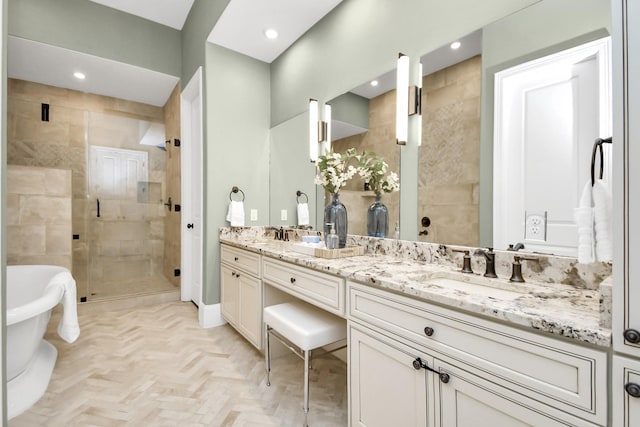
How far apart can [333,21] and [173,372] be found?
2.92m

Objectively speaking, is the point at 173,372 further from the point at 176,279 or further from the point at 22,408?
the point at 176,279

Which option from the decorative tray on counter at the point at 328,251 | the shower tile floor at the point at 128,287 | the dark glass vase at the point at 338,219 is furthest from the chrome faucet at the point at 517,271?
the shower tile floor at the point at 128,287

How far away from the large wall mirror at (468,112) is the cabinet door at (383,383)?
669mm

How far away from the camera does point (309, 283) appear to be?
A: 1598 mm

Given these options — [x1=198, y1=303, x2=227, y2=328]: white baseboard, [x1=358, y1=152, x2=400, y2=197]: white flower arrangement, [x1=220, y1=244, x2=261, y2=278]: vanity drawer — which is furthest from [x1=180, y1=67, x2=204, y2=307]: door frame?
[x1=358, y1=152, x2=400, y2=197]: white flower arrangement

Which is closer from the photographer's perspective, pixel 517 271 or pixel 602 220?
pixel 602 220

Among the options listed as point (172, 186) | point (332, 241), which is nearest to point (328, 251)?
point (332, 241)

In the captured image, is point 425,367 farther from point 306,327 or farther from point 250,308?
point 250,308

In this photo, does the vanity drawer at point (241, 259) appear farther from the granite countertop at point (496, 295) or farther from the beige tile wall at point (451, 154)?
the beige tile wall at point (451, 154)

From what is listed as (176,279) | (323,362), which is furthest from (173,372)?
(176,279)

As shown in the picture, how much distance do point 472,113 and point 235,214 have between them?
2.26m

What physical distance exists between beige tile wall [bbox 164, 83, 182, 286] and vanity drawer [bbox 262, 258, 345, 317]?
2.24 metres

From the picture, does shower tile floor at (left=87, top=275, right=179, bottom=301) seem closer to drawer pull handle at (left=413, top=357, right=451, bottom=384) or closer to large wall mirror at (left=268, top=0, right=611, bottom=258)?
large wall mirror at (left=268, top=0, right=611, bottom=258)

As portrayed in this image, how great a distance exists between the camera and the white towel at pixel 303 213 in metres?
2.65
